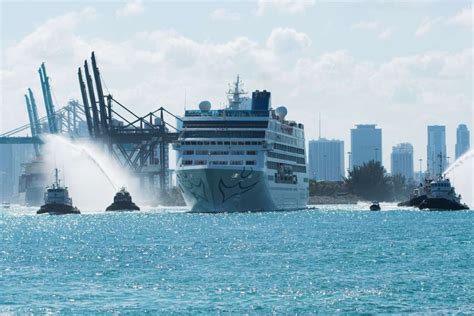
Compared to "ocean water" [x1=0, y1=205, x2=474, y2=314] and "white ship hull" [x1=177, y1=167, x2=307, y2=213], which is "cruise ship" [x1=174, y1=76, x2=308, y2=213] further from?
"ocean water" [x1=0, y1=205, x2=474, y2=314]

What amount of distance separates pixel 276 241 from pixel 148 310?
55064mm

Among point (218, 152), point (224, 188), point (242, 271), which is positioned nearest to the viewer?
point (242, 271)

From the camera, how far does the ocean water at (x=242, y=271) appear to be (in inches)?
2729

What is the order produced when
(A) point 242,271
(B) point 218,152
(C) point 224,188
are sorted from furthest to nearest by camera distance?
(B) point 218,152 → (C) point 224,188 → (A) point 242,271

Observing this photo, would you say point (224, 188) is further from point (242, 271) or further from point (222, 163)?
point (242, 271)

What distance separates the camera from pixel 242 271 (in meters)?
87.4

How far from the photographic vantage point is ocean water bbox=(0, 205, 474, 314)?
69.3 metres

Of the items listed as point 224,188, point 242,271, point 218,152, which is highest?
point 218,152

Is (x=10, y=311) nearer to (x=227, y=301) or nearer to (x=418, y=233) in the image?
(x=227, y=301)

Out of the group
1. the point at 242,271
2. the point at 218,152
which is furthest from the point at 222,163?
the point at 242,271

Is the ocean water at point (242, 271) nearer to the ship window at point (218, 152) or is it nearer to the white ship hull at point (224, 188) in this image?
the white ship hull at point (224, 188)

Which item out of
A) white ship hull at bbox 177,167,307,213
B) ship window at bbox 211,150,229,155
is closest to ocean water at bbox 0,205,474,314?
white ship hull at bbox 177,167,307,213

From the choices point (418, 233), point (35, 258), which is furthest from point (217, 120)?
point (35, 258)

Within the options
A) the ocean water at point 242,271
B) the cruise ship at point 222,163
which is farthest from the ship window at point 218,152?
the ocean water at point 242,271
